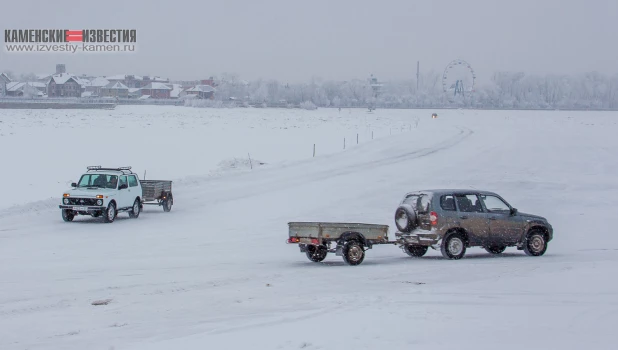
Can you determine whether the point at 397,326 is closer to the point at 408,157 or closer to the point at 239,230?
the point at 239,230

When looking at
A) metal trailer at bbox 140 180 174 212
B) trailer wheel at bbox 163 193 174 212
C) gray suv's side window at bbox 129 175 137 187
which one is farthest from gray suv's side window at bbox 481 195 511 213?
trailer wheel at bbox 163 193 174 212

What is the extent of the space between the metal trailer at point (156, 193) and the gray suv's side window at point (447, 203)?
43.6ft

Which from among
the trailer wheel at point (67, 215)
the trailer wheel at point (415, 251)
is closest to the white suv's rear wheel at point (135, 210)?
the trailer wheel at point (67, 215)

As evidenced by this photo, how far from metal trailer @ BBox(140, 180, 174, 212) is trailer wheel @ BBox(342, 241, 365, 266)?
1288cm

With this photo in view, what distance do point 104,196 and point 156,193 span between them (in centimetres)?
340

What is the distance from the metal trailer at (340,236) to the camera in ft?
55.3

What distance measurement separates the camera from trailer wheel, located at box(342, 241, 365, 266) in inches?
663

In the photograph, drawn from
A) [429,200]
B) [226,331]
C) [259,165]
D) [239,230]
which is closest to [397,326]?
[226,331]

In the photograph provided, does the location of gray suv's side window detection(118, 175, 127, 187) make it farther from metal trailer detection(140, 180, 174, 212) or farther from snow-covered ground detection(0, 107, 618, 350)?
metal trailer detection(140, 180, 174, 212)

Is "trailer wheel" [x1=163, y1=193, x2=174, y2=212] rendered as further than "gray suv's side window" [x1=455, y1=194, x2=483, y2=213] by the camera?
Yes

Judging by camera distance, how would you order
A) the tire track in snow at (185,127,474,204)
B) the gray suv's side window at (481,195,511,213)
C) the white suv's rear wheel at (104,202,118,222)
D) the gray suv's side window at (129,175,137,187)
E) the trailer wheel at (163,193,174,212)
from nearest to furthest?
the gray suv's side window at (481,195,511,213), the white suv's rear wheel at (104,202,118,222), the gray suv's side window at (129,175,137,187), the trailer wheel at (163,193,174,212), the tire track in snow at (185,127,474,204)

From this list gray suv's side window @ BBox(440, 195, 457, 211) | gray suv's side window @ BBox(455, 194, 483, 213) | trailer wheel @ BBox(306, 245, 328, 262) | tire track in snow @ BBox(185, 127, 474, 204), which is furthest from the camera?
tire track in snow @ BBox(185, 127, 474, 204)

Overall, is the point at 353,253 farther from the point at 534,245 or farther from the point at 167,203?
the point at 167,203

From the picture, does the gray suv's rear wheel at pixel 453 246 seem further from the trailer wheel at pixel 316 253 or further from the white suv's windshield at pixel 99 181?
the white suv's windshield at pixel 99 181
